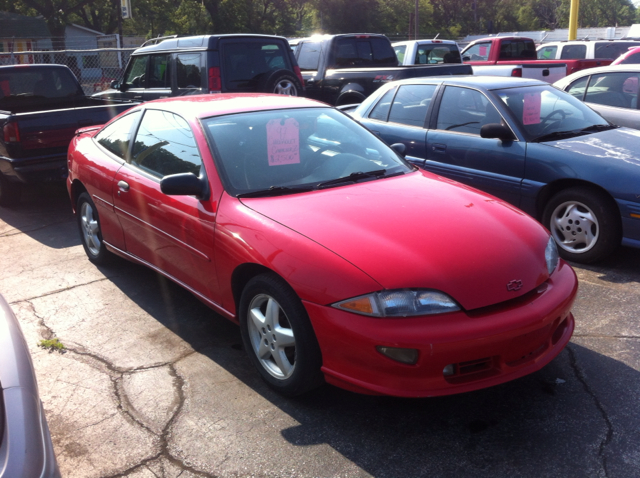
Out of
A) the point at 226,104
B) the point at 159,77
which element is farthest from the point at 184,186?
the point at 159,77

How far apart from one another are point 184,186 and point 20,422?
1841 millimetres

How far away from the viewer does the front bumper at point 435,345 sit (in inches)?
105

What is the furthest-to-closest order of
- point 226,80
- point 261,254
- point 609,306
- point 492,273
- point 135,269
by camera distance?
point 226,80, point 135,269, point 609,306, point 261,254, point 492,273

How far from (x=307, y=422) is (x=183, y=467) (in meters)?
0.63

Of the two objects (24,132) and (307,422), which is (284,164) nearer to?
(307,422)

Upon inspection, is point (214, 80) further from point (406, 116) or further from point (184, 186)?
point (184, 186)

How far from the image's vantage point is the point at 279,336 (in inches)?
122

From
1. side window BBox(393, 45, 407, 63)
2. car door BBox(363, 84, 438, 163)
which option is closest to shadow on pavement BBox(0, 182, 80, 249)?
car door BBox(363, 84, 438, 163)

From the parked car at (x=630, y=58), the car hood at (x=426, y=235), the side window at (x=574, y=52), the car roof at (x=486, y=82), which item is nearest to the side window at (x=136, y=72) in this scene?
the car roof at (x=486, y=82)

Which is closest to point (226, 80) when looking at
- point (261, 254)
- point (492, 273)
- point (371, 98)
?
point (371, 98)

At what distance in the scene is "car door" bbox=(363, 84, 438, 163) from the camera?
6328mm

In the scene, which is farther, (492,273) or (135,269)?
(135,269)

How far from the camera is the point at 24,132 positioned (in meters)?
6.95

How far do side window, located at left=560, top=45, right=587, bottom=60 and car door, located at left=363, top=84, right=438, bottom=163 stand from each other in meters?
11.4
